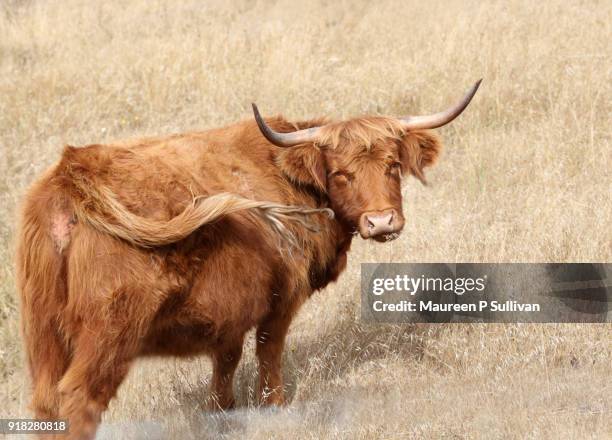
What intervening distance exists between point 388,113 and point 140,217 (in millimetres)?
5943

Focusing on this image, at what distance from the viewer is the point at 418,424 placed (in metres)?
5.09

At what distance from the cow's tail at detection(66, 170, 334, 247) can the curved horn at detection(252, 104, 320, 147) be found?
834 millimetres

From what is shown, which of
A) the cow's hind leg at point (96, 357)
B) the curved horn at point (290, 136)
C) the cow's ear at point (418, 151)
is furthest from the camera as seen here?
the cow's ear at point (418, 151)

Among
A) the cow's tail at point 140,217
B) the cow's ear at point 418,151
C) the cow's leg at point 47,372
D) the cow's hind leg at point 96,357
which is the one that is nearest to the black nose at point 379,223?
the cow's ear at point 418,151

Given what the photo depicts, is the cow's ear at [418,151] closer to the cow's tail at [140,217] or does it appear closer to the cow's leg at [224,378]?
the cow's tail at [140,217]

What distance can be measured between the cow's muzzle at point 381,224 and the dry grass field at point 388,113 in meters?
0.97

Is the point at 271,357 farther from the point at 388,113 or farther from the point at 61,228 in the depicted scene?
the point at 388,113

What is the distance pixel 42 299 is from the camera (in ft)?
15.1

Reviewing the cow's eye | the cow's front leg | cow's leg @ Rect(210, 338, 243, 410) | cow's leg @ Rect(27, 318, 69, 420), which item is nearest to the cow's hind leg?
cow's leg @ Rect(27, 318, 69, 420)

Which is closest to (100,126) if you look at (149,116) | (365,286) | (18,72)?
(149,116)

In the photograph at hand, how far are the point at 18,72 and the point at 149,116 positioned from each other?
80.3 inches

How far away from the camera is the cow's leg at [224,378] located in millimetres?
5684

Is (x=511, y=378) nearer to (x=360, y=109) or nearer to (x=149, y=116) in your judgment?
(x=360, y=109)

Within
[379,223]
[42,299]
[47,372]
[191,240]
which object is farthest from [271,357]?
[42,299]
